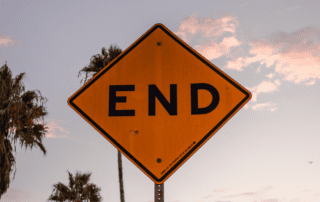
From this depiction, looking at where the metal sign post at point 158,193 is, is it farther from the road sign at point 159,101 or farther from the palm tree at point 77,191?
the palm tree at point 77,191

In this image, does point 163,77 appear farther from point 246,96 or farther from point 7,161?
point 7,161

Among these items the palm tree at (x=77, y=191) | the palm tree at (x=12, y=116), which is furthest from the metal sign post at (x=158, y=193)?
the palm tree at (x=77, y=191)

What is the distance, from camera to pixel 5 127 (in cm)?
1370

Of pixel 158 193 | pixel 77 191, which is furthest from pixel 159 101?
pixel 77 191

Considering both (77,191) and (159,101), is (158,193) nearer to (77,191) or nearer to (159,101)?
(159,101)

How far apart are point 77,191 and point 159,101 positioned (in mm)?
26254

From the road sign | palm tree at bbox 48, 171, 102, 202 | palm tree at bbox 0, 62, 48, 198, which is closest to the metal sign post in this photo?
the road sign

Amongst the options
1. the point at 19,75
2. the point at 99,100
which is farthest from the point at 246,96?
the point at 19,75

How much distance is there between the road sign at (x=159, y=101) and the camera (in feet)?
7.88

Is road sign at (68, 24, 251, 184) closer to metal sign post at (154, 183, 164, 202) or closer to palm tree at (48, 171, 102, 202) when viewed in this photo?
metal sign post at (154, 183, 164, 202)

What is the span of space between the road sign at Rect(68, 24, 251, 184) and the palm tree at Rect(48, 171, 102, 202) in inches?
1004

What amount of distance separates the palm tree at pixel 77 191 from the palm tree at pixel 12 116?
449 inches

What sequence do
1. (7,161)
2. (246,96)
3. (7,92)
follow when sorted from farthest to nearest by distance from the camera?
1. (7,92)
2. (7,161)
3. (246,96)

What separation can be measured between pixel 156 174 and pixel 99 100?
0.77 m
